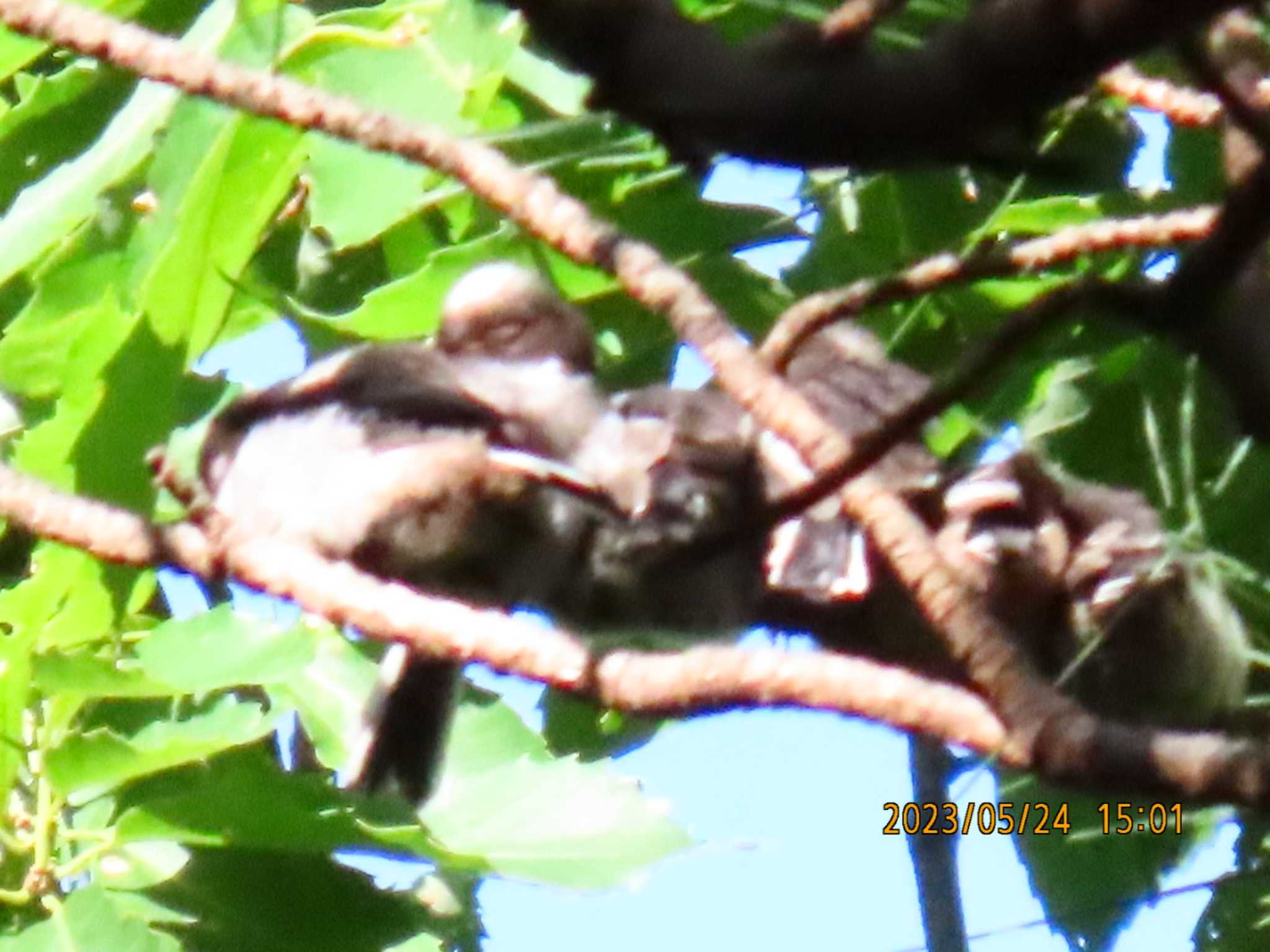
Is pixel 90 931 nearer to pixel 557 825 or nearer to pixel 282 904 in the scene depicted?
pixel 282 904

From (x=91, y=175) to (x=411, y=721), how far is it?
22.4 inches

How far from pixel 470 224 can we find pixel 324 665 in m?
0.44

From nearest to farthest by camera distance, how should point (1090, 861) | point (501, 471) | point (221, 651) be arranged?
point (501, 471)
point (221, 651)
point (1090, 861)

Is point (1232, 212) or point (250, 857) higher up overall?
point (1232, 212)

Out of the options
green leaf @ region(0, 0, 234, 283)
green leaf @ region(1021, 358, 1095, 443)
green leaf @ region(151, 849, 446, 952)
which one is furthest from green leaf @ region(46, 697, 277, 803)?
green leaf @ region(1021, 358, 1095, 443)

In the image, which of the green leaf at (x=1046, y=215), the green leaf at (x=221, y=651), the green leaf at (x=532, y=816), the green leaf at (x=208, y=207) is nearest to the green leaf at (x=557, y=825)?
the green leaf at (x=532, y=816)

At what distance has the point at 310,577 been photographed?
123 cm

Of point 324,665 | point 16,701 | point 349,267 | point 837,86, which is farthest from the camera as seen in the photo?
point 349,267

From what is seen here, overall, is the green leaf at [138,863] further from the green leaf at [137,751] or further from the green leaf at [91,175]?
the green leaf at [91,175]

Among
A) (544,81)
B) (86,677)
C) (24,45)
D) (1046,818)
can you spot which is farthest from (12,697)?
(1046,818)

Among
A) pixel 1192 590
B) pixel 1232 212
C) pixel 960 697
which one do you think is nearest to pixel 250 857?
pixel 1192 590

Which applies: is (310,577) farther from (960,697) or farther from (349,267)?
(349,267)

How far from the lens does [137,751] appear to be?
1.70 m

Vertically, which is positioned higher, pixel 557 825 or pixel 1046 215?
pixel 1046 215
